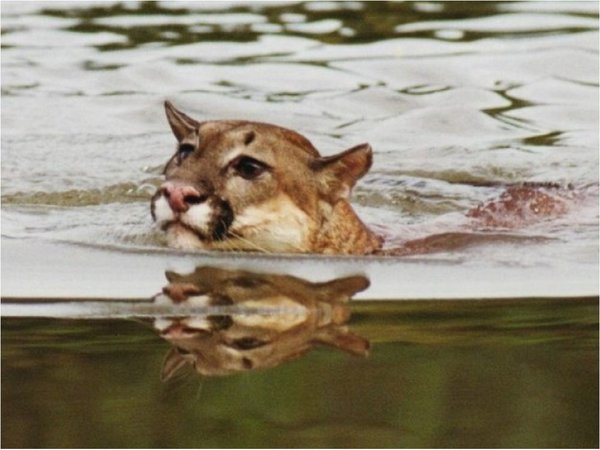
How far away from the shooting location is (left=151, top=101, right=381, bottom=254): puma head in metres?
8.67

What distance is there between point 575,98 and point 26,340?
9.32m

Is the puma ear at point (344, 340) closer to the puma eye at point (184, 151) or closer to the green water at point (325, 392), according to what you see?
the green water at point (325, 392)

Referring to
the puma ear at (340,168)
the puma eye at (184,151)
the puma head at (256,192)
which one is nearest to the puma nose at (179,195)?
the puma head at (256,192)

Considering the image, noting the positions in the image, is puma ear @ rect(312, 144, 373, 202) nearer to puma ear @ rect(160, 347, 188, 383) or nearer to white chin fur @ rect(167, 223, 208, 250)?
white chin fur @ rect(167, 223, 208, 250)

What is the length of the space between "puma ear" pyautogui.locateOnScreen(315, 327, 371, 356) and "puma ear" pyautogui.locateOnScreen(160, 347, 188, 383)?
2.09 ft

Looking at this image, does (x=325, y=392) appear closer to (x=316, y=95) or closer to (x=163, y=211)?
(x=163, y=211)

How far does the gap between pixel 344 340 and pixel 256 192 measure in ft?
7.15

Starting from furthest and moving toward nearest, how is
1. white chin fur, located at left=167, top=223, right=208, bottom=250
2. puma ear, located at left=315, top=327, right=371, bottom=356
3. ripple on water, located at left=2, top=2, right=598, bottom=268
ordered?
ripple on water, located at left=2, top=2, right=598, bottom=268, white chin fur, located at left=167, top=223, right=208, bottom=250, puma ear, located at left=315, top=327, right=371, bottom=356

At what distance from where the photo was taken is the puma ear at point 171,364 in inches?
253

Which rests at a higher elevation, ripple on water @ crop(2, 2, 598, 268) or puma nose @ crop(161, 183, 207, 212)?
puma nose @ crop(161, 183, 207, 212)

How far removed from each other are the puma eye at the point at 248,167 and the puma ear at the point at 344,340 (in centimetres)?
196

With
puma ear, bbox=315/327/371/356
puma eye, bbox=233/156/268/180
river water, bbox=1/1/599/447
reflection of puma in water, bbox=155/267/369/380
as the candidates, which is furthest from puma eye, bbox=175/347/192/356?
puma eye, bbox=233/156/268/180

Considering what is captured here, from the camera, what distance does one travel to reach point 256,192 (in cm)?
903

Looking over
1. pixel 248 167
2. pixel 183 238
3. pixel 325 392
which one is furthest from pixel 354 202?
pixel 325 392
